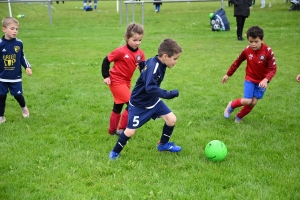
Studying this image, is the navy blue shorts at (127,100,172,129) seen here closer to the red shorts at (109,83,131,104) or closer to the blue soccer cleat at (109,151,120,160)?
the blue soccer cleat at (109,151,120,160)

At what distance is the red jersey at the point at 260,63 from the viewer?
19.0ft

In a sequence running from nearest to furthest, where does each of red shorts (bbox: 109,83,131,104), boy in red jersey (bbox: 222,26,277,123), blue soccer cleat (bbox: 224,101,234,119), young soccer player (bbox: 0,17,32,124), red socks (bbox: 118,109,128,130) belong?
red shorts (bbox: 109,83,131,104)
boy in red jersey (bbox: 222,26,277,123)
red socks (bbox: 118,109,128,130)
young soccer player (bbox: 0,17,32,124)
blue soccer cleat (bbox: 224,101,234,119)

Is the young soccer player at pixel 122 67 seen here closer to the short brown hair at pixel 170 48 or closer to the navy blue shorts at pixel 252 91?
the short brown hair at pixel 170 48

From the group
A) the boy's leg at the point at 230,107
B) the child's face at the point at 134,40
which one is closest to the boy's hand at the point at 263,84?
the boy's leg at the point at 230,107

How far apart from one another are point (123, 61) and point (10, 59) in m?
2.14

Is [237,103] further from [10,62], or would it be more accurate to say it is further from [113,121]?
[10,62]

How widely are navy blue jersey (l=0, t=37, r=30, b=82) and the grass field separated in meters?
0.81

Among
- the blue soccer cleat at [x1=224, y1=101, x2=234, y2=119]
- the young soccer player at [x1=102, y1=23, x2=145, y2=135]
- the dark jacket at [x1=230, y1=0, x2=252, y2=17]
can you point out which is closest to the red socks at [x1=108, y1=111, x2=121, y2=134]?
the young soccer player at [x1=102, y1=23, x2=145, y2=135]

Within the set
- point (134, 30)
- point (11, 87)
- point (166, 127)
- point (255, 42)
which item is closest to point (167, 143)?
point (166, 127)

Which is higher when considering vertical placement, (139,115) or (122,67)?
(122,67)

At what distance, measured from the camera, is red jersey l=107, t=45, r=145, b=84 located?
532 centimetres

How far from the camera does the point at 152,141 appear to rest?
5.56m

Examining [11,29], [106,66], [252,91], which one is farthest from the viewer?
[252,91]

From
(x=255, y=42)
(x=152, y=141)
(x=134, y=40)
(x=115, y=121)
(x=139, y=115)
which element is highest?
(x=134, y=40)
